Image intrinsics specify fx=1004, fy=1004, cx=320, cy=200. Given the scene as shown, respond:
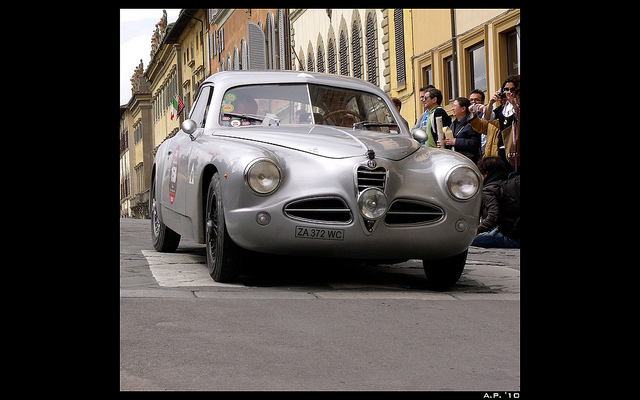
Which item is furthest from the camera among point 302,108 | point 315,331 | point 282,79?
point 282,79

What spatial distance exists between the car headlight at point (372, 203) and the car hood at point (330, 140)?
0.28 meters

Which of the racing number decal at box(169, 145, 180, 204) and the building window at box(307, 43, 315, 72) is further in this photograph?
the building window at box(307, 43, 315, 72)

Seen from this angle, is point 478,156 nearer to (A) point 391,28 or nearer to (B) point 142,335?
(B) point 142,335

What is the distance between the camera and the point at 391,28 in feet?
83.1

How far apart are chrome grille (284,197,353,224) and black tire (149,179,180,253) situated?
3075mm

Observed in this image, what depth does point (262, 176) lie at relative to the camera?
20.4ft

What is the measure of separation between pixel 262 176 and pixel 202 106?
2.22m

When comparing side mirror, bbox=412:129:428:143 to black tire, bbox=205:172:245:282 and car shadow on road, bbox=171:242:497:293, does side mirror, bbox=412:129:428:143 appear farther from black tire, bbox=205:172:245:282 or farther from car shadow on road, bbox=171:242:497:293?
black tire, bbox=205:172:245:282

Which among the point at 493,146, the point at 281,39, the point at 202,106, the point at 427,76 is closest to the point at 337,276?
the point at 202,106

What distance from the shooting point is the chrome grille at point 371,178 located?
621 centimetres

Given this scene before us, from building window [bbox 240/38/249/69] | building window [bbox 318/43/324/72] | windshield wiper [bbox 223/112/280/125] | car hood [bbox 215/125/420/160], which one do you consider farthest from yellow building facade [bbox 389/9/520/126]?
building window [bbox 240/38/249/69]

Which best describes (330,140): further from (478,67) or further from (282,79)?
(478,67)

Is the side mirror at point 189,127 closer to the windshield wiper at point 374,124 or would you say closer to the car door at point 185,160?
the car door at point 185,160

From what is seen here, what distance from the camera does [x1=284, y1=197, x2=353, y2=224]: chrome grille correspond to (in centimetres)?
622
